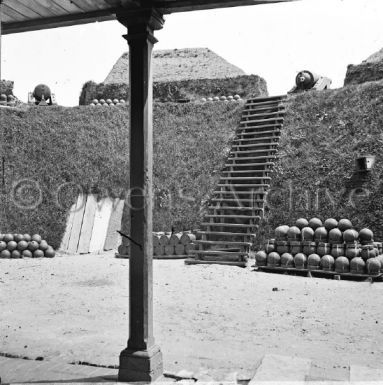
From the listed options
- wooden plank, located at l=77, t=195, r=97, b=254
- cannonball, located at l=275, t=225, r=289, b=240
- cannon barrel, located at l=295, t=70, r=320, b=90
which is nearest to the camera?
cannonball, located at l=275, t=225, r=289, b=240

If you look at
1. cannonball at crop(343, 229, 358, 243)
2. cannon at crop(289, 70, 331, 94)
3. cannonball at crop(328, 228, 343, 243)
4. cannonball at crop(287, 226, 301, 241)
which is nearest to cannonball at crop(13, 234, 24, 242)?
cannonball at crop(287, 226, 301, 241)

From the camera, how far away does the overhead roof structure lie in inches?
142

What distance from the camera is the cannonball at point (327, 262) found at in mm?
9234

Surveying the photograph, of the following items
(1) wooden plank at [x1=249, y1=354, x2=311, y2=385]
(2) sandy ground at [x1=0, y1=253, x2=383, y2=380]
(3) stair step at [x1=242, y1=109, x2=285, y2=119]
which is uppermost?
(3) stair step at [x1=242, y1=109, x2=285, y2=119]

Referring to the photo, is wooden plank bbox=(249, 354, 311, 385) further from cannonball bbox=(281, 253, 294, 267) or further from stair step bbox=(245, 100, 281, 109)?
stair step bbox=(245, 100, 281, 109)

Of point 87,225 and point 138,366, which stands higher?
point 87,225

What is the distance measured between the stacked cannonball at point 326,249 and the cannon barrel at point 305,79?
11.4m

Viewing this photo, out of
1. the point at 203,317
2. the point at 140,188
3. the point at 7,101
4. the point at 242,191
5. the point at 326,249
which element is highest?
the point at 7,101

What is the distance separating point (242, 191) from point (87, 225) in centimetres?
484

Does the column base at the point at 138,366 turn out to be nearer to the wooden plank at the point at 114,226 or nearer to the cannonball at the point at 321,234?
the cannonball at the point at 321,234

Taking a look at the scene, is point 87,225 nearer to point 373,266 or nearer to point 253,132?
point 253,132

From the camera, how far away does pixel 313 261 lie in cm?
938

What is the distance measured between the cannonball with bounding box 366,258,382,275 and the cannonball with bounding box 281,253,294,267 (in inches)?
60.3

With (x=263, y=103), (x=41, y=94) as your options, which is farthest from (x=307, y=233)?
(x=41, y=94)
